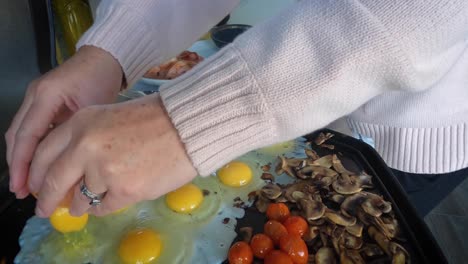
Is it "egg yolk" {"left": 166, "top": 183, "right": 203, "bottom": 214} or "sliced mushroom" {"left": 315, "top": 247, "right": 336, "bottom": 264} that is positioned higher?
"egg yolk" {"left": 166, "top": 183, "right": 203, "bottom": 214}

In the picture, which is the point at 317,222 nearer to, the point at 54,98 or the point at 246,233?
the point at 246,233

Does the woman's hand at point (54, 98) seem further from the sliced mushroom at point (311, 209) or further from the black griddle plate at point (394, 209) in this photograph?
the sliced mushroom at point (311, 209)

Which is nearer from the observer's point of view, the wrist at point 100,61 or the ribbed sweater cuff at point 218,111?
the ribbed sweater cuff at point 218,111

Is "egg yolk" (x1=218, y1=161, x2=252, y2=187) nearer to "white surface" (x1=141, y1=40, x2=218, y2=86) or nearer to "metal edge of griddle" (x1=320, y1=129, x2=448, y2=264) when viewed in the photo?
"metal edge of griddle" (x1=320, y1=129, x2=448, y2=264)

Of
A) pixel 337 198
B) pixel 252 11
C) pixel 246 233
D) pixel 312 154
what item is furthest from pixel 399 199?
pixel 252 11

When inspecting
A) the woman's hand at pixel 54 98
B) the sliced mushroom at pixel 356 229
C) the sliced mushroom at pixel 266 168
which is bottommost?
the sliced mushroom at pixel 356 229

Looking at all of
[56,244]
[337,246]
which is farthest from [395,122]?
[56,244]

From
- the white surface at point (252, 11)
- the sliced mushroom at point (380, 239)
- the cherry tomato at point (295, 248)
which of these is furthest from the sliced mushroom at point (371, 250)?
the white surface at point (252, 11)

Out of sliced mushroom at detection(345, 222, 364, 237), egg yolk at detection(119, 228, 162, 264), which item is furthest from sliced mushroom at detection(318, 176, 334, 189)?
egg yolk at detection(119, 228, 162, 264)
